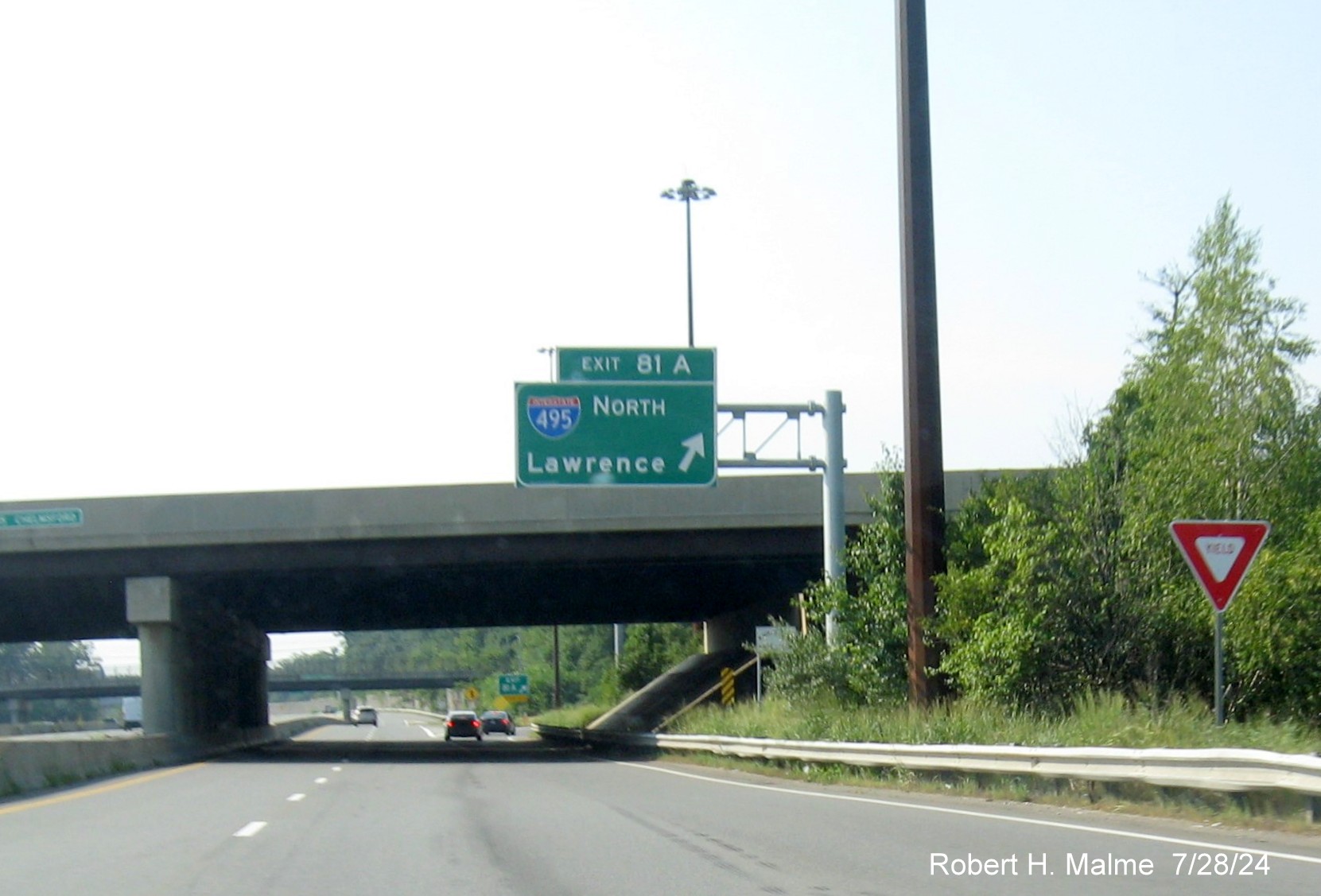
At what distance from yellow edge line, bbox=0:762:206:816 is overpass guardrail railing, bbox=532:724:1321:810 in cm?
1061

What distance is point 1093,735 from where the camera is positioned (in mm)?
16844

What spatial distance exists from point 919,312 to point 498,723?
178 feet

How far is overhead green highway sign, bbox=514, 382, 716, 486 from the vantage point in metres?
29.0

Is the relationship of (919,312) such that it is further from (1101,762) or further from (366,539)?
(366,539)

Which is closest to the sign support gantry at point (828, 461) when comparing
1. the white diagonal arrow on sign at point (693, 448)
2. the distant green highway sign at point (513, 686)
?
the white diagonal arrow on sign at point (693, 448)

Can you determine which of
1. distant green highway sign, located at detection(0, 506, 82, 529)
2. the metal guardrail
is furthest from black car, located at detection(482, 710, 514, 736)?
the metal guardrail

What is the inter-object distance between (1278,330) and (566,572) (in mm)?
25208

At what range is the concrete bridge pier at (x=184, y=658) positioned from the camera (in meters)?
38.8

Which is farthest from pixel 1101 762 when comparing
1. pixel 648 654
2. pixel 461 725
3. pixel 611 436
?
pixel 648 654

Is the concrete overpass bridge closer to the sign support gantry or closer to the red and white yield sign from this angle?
the sign support gantry

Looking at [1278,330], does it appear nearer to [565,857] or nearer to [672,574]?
[565,857]

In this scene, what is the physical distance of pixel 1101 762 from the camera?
581 inches

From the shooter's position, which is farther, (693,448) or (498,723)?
(498,723)

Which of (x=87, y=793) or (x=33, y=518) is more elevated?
(x=33, y=518)
